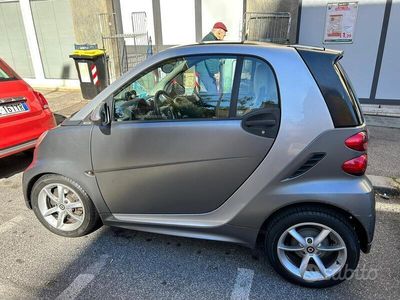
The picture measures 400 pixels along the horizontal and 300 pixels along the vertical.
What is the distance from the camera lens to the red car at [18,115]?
154 inches

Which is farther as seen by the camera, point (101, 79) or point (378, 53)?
point (101, 79)

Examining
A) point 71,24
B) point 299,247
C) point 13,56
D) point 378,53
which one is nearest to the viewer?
point 299,247

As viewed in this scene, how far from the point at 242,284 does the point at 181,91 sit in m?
1.53

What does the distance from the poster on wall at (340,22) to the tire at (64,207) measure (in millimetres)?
5424

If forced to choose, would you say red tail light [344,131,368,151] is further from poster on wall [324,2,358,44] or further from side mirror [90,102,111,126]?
poster on wall [324,2,358,44]

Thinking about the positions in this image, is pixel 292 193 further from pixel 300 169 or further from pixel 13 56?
pixel 13 56

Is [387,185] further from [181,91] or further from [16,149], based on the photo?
[16,149]

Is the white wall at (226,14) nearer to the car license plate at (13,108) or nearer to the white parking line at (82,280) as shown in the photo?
the car license plate at (13,108)

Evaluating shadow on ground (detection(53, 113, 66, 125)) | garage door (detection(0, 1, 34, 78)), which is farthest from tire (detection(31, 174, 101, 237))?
garage door (detection(0, 1, 34, 78))

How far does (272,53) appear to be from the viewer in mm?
2184

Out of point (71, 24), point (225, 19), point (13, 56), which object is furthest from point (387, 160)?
point (13, 56)

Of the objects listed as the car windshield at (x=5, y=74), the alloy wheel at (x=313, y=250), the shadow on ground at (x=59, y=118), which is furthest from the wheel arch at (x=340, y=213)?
the shadow on ground at (x=59, y=118)

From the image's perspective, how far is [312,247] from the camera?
2.26 metres

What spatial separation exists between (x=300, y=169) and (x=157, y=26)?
21.1 feet
